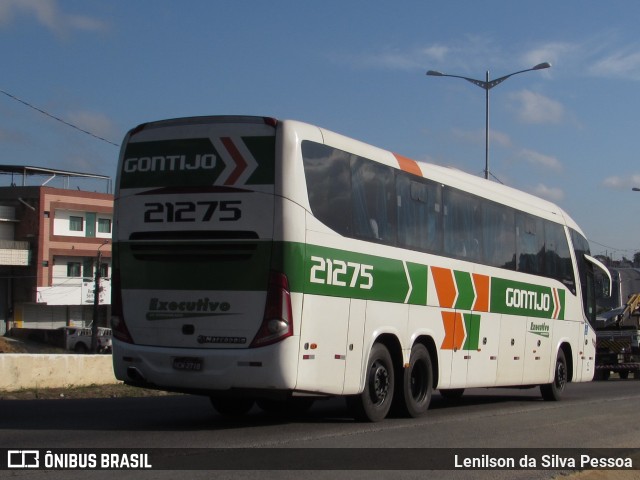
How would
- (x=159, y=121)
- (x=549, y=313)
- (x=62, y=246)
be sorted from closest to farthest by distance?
1. (x=159, y=121)
2. (x=549, y=313)
3. (x=62, y=246)

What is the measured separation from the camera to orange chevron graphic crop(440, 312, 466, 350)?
1437 centimetres

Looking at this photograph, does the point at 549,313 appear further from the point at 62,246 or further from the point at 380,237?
the point at 62,246

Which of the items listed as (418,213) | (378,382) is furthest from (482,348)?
(378,382)

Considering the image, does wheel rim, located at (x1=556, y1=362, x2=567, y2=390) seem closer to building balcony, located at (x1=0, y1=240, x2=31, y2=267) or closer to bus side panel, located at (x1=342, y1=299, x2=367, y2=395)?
bus side panel, located at (x1=342, y1=299, x2=367, y2=395)

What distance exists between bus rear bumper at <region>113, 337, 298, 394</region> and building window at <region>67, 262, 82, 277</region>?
57027 mm

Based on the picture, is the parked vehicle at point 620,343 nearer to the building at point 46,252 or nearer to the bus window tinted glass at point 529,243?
the bus window tinted glass at point 529,243

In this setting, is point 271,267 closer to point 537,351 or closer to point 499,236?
point 499,236

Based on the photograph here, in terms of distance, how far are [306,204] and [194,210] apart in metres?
1.33

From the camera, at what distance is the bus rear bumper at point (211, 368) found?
10.5m

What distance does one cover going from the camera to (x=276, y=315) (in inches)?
417

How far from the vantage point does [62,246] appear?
65.9 meters

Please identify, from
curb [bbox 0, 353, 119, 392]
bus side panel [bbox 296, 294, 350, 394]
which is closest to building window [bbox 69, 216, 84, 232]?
curb [bbox 0, 353, 119, 392]

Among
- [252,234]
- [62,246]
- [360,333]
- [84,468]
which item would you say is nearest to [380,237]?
[360,333]

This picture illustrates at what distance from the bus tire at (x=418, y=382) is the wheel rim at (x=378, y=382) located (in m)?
0.64
